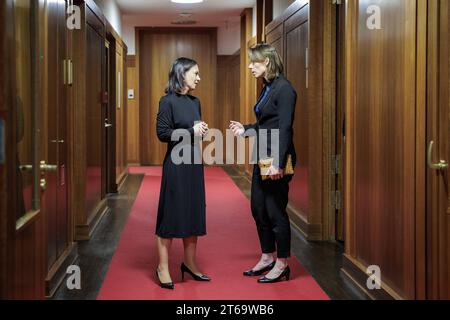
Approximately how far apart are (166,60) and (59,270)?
9639mm

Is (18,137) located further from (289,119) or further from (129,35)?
(129,35)

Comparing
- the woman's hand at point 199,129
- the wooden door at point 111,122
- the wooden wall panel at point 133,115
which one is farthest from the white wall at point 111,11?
the woman's hand at point 199,129

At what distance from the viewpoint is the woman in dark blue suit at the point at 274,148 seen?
404 cm

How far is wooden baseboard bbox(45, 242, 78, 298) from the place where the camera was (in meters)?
3.90

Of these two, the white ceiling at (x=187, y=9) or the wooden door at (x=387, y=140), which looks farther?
the white ceiling at (x=187, y=9)

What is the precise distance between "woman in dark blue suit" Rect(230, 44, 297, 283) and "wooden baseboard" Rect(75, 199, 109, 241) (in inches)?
78.8

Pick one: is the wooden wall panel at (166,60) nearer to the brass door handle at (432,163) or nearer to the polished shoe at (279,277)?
the polished shoe at (279,277)

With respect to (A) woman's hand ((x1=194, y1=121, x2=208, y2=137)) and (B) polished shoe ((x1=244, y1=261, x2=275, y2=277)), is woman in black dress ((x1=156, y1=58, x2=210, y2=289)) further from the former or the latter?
(B) polished shoe ((x1=244, y1=261, x2=275, y2=277))

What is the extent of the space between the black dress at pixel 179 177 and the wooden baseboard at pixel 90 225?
1836 mm

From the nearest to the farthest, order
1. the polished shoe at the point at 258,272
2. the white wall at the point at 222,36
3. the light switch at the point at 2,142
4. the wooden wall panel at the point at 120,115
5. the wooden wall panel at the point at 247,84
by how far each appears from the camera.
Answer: the light switch at the point at 2,142 < the polished shoe at the point at 258,272 < the wooden wall panel at the point at 120,115 < the wooden wall panel at the point at 247,84 < the white wall at the point at 222,36

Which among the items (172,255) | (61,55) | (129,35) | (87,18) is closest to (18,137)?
(61,55)

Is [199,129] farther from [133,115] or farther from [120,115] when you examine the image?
[133,115]

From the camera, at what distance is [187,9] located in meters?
11.1

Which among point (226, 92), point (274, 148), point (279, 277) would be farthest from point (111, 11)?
point (279, 277)
